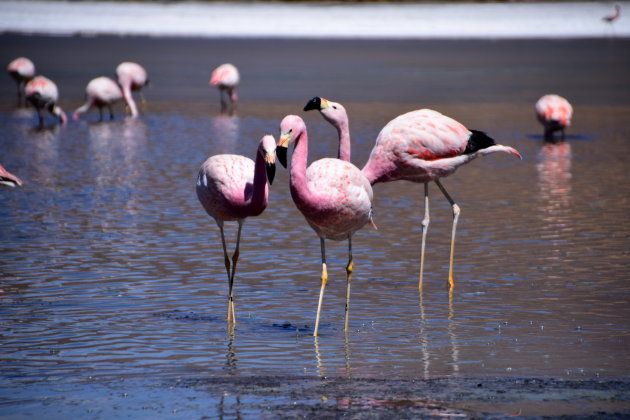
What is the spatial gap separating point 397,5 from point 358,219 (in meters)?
42.6

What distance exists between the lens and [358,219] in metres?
7.06

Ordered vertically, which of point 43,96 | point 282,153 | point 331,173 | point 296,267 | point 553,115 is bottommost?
point 296,267

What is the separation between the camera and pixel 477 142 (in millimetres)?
8680

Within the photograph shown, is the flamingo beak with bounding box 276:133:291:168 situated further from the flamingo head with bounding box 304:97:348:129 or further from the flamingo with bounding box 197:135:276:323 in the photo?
the flamingo head with bounding box 304:97:348:129

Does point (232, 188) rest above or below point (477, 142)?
below

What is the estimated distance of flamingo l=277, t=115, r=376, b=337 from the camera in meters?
6.57

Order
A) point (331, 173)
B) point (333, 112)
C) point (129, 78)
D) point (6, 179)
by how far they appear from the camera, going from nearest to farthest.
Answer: point (331, 173), point (333, 112), point (6, 179), point (129, 78)

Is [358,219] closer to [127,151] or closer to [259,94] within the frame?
[127,151]

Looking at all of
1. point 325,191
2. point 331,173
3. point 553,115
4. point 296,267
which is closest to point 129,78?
point 553,115

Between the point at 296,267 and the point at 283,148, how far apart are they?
2337 millimetres

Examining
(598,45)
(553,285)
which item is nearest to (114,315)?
(553,285)

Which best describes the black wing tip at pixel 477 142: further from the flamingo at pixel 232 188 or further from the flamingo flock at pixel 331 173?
the flamingo at pixel 232 188

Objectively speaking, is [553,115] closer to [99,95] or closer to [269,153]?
[99,95]

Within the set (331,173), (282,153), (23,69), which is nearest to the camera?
(282,153)
